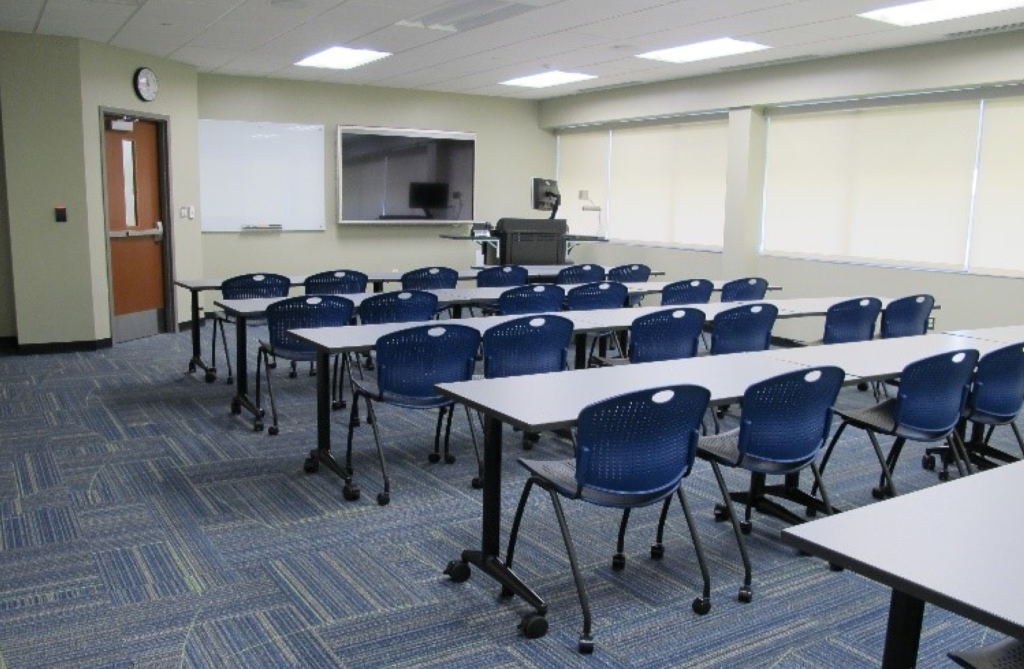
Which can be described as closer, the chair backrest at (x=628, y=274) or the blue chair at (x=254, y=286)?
the blue chair at (x=254, y=286)

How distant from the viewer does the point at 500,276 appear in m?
7.76

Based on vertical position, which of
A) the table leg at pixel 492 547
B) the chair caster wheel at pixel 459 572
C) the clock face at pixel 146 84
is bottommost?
the chair caster wheel at pixel 459 572

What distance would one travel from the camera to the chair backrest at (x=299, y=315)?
542 centimetres

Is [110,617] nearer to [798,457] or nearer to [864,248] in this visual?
[798,457]

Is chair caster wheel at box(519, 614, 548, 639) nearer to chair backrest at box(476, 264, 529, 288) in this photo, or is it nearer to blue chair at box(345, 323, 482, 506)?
blue chair at box(345, 323, 482, 506)

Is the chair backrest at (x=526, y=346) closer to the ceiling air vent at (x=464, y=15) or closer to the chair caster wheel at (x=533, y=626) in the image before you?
the chair caster wheel at (x=533, y=626)

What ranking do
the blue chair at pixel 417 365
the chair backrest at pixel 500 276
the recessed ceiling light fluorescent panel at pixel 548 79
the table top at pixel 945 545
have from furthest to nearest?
the recessed ceiling light fluorescent panel at pixel 548 79 < the chair backrest at pixel 500 276 < the blue chair at pixel 417 365 < the table top at pixel 945 545

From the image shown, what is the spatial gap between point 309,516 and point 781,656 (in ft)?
7.22

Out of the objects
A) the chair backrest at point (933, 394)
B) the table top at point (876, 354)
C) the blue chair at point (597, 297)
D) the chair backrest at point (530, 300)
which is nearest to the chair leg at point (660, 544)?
the table top at point (876, 354)

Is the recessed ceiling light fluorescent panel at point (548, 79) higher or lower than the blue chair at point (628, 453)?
higher

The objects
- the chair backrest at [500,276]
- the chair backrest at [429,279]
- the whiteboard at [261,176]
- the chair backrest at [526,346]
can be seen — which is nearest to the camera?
the chair backrest at [526,346]

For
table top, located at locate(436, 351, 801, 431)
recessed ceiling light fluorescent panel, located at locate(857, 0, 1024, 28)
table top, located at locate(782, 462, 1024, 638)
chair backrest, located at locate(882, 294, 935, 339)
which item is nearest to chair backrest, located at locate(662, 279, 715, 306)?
chair backrest, located at locate(882, 294, 935, 339)

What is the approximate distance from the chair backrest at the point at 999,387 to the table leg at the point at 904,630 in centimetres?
267

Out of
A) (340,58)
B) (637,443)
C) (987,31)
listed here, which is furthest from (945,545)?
(340,58)
